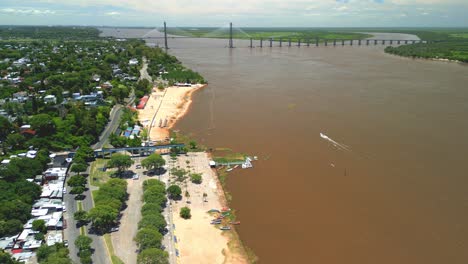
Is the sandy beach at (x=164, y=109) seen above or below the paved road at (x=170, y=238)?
above

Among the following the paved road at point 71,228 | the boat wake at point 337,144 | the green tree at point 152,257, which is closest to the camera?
the green tree at point 152,257

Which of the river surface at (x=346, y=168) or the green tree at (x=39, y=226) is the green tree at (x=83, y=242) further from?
the river surface at (x=346, y=168)

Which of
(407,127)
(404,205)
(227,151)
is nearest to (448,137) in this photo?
(407,127)

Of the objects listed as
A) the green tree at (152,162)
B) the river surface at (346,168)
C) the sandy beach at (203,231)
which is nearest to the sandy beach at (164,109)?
the river surface at (346,168)

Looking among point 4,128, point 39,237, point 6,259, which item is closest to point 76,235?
point 39,237

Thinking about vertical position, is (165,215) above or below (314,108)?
below

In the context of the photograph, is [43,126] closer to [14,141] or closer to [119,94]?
[14,141]

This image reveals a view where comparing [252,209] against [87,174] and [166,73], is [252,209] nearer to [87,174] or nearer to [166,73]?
[87,174]
